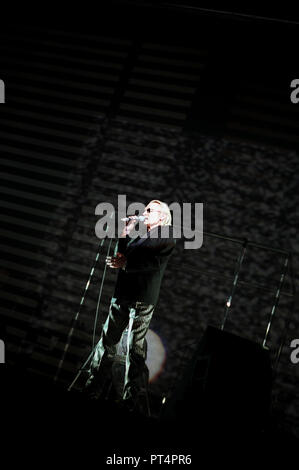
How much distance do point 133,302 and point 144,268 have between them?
25cm

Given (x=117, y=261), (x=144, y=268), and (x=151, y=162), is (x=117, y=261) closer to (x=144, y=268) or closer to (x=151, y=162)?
(x=144, y=268)

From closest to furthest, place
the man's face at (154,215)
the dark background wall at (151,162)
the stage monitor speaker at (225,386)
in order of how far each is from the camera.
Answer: the stage monitor speaker at (225,386) < the man's face at (154,215) < the dark background wall at (151,162)

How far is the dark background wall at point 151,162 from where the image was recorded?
3488 millimetres

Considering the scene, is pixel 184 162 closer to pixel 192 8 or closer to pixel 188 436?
pixel 192 8

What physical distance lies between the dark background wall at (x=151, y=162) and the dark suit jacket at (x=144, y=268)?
85 centimetres

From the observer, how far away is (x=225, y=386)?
1.79 m

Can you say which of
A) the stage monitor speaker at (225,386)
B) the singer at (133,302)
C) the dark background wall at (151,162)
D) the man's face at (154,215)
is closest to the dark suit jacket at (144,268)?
the singer at (133,302)

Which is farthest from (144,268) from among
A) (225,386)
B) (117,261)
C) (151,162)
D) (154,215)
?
(151,162)

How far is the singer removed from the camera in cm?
239

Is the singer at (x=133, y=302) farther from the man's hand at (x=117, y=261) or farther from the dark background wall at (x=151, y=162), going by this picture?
the dark background wall at (x=151, y=162)

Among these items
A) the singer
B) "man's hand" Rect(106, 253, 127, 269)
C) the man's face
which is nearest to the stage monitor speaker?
the singer

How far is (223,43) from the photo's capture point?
162 inches

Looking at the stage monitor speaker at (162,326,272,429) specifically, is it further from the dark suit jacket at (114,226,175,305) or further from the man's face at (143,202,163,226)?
the man's face at (143,202,163,226)

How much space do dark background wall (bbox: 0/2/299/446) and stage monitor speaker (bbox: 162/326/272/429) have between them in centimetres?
136
